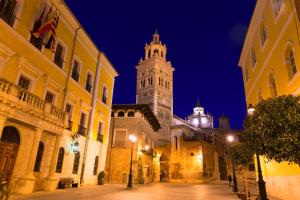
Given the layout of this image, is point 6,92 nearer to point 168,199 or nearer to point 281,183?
point 168,199

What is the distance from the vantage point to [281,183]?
13.7 metres

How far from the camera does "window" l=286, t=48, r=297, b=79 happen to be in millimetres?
11836

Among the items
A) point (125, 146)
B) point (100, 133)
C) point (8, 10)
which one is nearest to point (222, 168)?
point (125, 146)

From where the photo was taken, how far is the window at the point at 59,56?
17297mm

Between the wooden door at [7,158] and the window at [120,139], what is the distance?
17922 mm

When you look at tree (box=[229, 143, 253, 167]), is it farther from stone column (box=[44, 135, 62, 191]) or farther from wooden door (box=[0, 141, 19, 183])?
wooden door (box=[0, 141, 19, 183])

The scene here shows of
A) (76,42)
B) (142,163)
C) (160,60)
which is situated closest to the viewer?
(76,42)

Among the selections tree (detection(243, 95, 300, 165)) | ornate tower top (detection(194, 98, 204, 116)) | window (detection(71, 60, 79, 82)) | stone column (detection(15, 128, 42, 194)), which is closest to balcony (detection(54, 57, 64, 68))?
window (detection(71, 60, 79, 82))

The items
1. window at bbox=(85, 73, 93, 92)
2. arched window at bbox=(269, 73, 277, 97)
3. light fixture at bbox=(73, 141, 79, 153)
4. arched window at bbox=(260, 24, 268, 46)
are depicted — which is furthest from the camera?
window at bbox=(85, 73, 93, 92)

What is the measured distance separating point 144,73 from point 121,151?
56.1m

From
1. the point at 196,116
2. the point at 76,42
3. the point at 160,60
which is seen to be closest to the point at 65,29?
the point at 76,42

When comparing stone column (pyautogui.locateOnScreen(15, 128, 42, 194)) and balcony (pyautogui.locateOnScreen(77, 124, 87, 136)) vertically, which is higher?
balcony (pyautogui.locateOnScreen(77, 124, 87, 136))

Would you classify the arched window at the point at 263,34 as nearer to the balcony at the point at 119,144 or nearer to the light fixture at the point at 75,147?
the light fixture at the point at 75,147

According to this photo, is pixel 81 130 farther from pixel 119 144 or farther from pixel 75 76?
pixel 119 144
